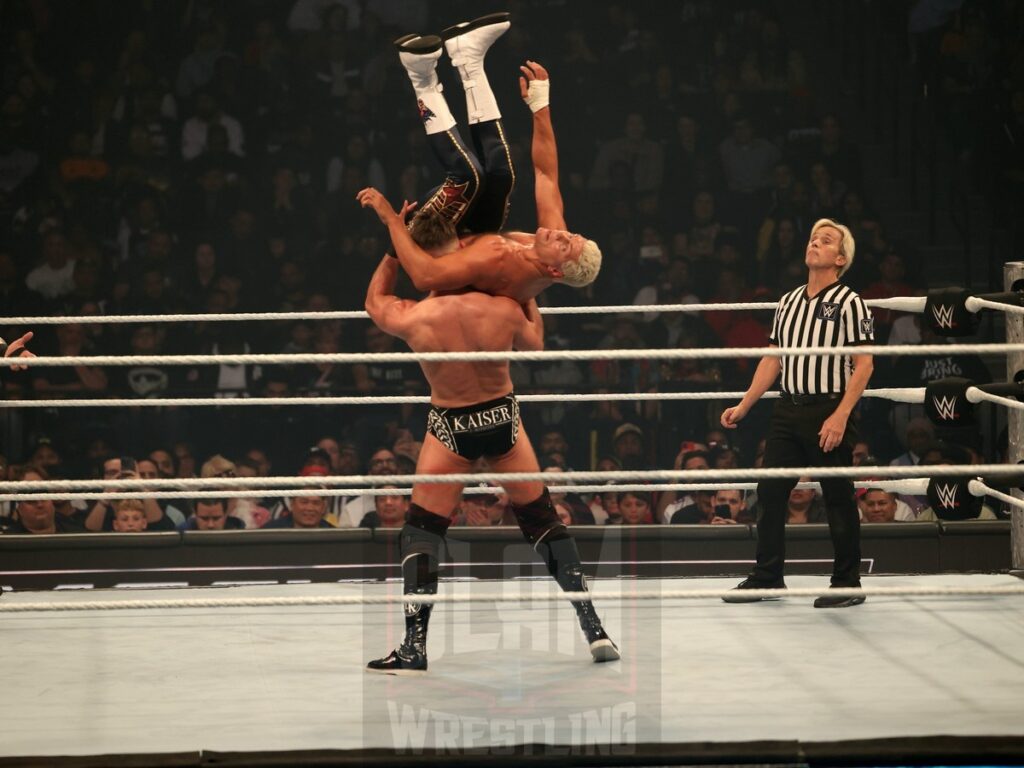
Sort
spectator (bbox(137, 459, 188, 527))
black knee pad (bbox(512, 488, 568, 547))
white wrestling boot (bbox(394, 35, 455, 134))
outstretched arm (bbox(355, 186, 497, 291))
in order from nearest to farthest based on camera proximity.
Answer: outstretched arm (bbox(355, 186, 497, 291)), white wrestling boot (bbox(394, 35, 455, 134)), black knee pad (bbox(512, 488, 568, 547)), spectator (bbox(137, 459, 188, 527))

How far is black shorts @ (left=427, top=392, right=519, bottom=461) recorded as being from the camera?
3.02 m

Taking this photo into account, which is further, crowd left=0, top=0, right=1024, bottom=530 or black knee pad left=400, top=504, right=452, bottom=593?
crowd left=0, top=0, right=1024, bottom=530

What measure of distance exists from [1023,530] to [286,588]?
225cm

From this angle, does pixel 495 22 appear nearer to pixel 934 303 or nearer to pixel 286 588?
pixel 934 303

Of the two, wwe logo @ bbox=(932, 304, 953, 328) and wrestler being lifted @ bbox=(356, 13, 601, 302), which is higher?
wrestler being lifted @ bbox=(356, 13, 601, 302)

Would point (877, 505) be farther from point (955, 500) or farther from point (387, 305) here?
point (387, 305)

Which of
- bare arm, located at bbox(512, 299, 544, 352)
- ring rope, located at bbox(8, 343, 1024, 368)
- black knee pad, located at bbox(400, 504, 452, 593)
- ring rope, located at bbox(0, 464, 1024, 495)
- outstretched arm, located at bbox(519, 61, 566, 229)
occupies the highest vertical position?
outstretched arm, located at bbox(519, 61, 566, 229)

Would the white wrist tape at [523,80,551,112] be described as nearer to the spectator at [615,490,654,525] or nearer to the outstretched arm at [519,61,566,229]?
the outstretched arm at [519,61,566,229]

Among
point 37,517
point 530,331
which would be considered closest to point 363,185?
point 37,517

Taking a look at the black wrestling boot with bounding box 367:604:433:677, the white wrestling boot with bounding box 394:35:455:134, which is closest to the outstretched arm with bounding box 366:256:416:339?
the white wrestling boot with bounding box 394:35:455:134

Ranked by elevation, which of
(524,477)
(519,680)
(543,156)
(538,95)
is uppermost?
(538,95)

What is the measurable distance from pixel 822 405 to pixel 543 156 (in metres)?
1.15

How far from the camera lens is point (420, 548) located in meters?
3.03

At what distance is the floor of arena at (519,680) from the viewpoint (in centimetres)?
249
